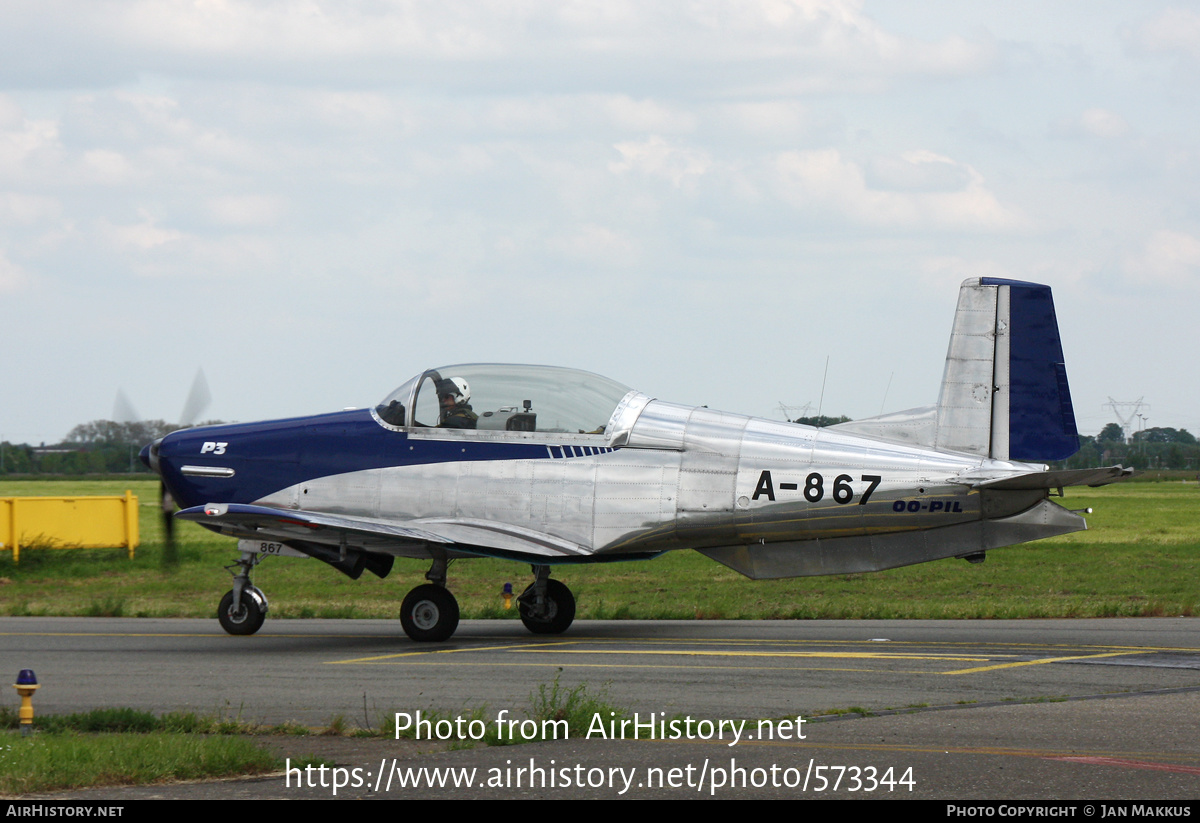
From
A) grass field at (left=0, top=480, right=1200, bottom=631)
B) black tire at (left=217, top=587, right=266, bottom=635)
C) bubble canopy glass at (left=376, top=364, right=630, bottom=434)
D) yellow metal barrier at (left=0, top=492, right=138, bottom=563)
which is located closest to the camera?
bubble canopy glass at (left=376, top=364, right=630, bottom=434)

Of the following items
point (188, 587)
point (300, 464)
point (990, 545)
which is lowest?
point (188, 587)

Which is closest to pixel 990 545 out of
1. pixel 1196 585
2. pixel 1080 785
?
pixel 1080 785

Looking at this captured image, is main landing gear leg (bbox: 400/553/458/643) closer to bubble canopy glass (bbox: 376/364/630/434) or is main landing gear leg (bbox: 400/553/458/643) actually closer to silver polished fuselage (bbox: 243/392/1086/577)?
silver polished fuselage (bbox: 243/392/1086/577)

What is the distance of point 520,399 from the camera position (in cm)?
1570

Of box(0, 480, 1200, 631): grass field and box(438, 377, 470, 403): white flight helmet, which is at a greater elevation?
box(438, 377, 470, 403): white flight helmet

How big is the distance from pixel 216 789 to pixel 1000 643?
9.69m

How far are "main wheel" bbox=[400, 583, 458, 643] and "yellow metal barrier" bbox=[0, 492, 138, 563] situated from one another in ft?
68.9

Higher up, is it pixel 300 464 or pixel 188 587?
pixel 300 464

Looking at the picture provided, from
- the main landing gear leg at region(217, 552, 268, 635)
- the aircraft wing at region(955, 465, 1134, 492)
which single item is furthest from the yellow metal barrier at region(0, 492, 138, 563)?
the aircraft wing at region(955, 465, 1134, 492)

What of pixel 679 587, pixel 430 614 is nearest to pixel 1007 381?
pixel 430 614

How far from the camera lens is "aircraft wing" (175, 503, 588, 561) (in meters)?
14.9

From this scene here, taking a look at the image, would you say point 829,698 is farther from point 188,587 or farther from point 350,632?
point 188,587
